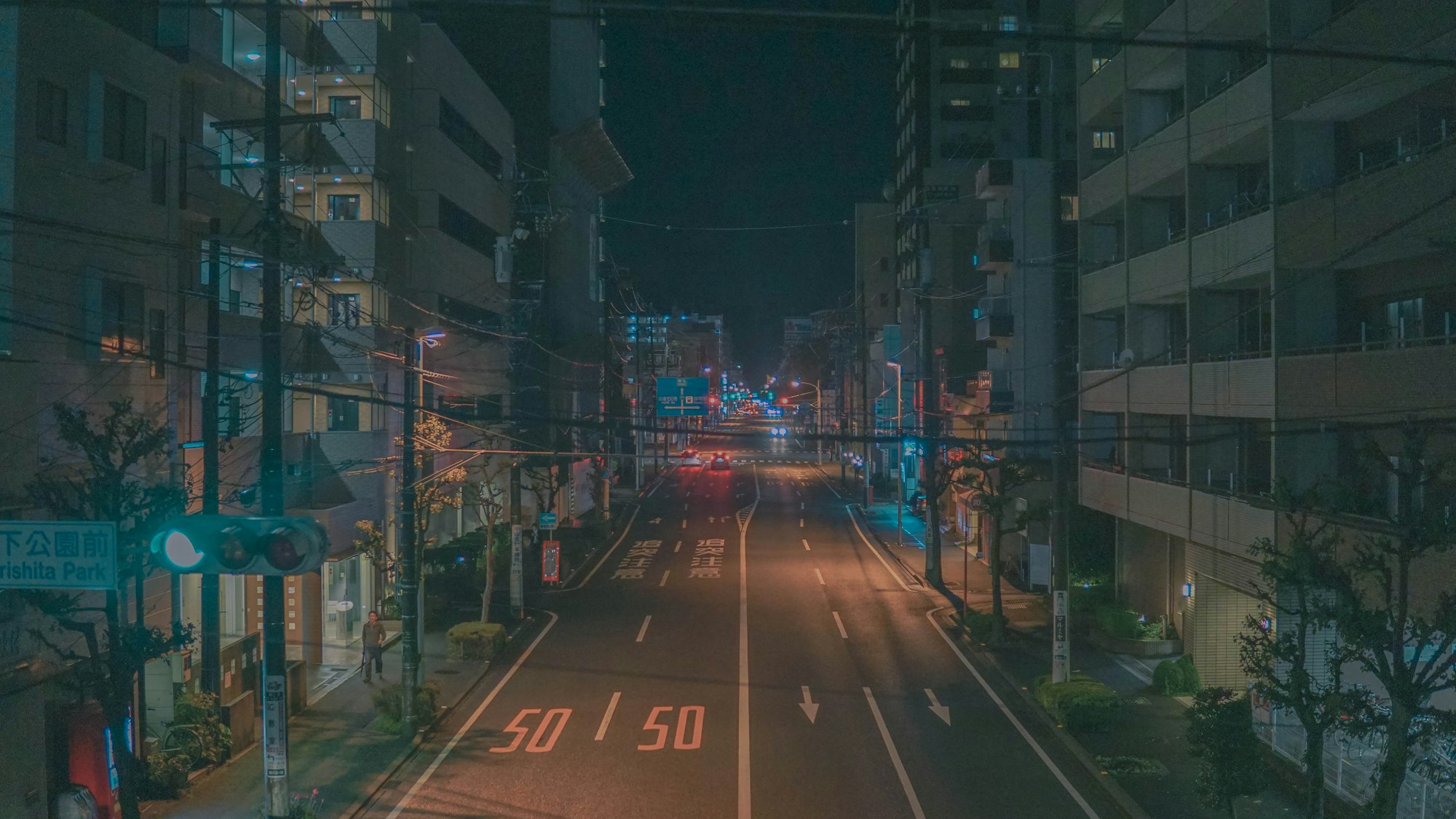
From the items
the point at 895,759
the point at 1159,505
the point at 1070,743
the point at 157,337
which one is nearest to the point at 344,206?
the point at 157,337

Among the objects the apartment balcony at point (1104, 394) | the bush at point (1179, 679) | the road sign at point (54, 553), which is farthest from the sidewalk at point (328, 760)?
the apartment balcony at point (1104, 394)

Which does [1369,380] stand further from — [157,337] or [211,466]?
[157,337]

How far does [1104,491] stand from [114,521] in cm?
2392

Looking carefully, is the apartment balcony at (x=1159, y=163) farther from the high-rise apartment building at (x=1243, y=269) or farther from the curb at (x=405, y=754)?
the curb at (x=405, y=754)

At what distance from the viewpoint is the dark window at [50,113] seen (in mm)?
14412

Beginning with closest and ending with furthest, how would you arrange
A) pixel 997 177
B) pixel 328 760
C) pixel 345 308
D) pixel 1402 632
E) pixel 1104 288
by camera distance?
pixel 1402 632, pixel 328 760, pixel 1104 288, pixel 345 308, pixel 997 177

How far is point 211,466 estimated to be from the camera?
16.1 metres

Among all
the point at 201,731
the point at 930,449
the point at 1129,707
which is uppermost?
the point at 930,449

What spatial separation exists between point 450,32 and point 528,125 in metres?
6.75

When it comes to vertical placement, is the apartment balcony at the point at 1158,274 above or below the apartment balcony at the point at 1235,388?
above

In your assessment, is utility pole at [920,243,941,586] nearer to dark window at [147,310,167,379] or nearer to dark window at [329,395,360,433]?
dark window at [329,395,360,433]

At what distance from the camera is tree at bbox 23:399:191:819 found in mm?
11930

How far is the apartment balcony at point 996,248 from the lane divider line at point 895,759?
75.0 feet

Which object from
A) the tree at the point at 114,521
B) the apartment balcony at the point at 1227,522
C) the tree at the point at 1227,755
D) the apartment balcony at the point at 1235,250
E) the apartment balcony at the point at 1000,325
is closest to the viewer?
the tree at the point at 114,521
